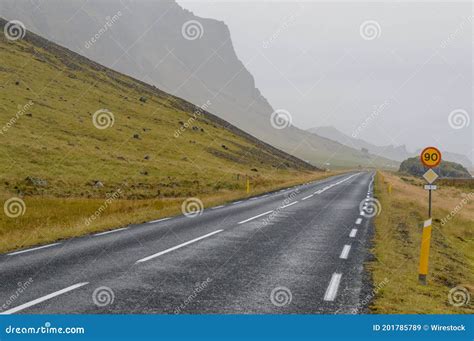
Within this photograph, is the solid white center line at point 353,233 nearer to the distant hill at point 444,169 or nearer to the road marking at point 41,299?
the road marking at point 41,299

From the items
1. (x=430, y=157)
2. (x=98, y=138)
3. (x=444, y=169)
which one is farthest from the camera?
(x=444, y=169)

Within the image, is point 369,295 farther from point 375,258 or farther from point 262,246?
point 262,246

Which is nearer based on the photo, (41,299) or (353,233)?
(41,299)

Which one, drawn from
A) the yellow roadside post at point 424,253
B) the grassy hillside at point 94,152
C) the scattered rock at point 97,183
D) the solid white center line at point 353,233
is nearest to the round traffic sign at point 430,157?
the yellow roadside post at point 424,253

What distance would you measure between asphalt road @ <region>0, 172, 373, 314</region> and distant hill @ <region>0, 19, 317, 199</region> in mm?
17057

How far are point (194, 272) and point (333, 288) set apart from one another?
2720mm

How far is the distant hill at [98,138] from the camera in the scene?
33188 millimetres

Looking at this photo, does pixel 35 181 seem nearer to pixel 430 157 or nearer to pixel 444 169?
pixel 430 157

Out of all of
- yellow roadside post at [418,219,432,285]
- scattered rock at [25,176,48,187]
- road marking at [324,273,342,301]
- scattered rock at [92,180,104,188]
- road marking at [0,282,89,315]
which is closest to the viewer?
road marking at [0,282,89,315]

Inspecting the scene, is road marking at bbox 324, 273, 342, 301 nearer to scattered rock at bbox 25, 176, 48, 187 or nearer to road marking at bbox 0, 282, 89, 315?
road marking at bbox 0, 282, 89, 315

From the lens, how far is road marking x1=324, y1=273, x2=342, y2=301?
7242mm

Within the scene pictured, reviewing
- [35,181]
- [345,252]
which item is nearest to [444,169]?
[35,181]

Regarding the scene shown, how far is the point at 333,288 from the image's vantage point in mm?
7801

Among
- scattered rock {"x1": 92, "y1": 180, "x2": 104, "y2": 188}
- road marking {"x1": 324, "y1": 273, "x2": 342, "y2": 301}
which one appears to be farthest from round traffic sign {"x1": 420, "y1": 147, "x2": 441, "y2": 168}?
scattered rock {"x1": 92, "y1": 180, "x2": 104, "y2": 188}
